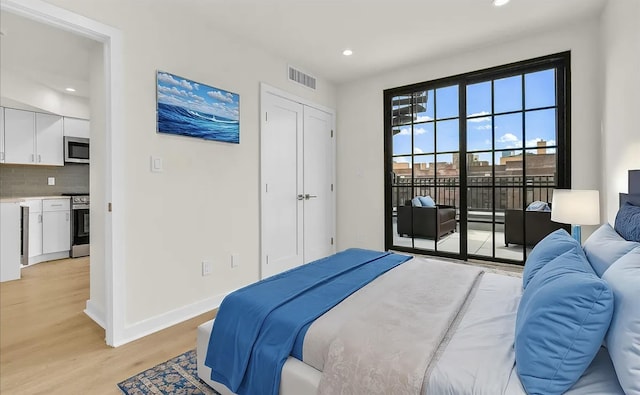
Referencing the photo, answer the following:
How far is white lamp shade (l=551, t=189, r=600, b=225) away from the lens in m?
2.43

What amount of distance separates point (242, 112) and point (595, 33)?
347 centimetres

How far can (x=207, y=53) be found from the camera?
2.91 m

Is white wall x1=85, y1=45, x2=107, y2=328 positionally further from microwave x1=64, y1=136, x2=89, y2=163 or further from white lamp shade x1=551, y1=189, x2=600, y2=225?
white lamp shade x1=551, y1=189, x2=600, y2=225

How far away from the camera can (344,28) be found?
119 inches

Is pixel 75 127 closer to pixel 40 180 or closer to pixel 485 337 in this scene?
pixel 40 180

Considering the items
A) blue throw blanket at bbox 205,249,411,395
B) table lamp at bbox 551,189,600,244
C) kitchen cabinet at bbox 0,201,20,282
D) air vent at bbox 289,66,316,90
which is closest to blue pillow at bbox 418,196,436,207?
table lamp at bbox 551,189,600,244

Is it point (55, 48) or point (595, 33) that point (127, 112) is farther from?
point (595, 33)

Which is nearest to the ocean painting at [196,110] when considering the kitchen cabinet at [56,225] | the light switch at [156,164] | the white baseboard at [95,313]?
the light switch at [156,164]

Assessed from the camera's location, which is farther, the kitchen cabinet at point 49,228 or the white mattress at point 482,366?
the kitchen cabinet at point 49,228

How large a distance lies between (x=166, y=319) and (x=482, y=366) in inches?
95.5

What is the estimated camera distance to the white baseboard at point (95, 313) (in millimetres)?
2607

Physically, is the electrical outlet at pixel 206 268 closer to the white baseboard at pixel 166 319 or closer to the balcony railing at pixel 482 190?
the white baseboard at pixel 166 319

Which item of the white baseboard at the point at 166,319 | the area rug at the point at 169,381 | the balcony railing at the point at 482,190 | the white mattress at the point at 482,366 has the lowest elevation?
the area rug at the point at 169,381

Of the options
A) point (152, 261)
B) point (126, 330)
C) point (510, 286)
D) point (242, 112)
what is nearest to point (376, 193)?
point (242, 112)
